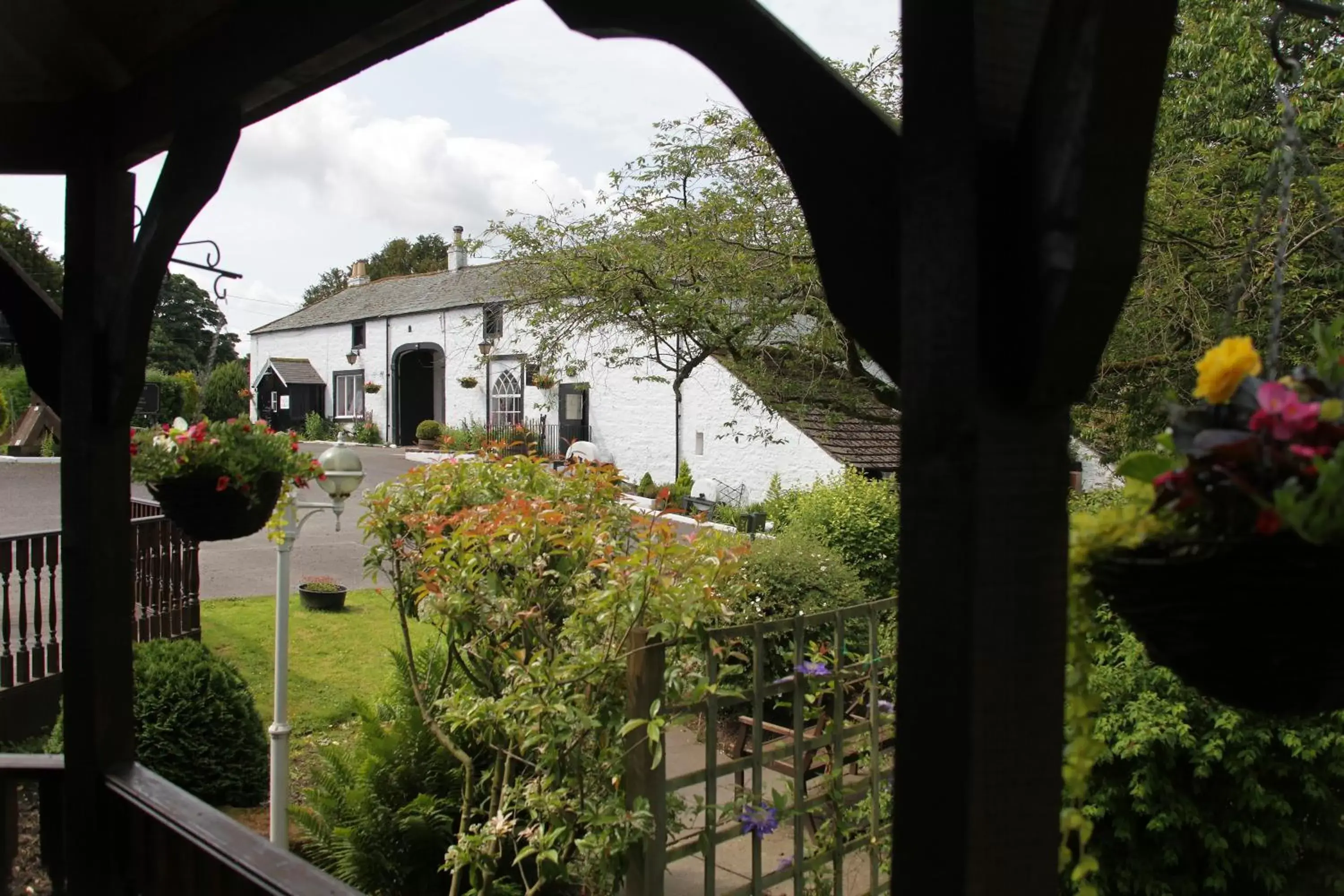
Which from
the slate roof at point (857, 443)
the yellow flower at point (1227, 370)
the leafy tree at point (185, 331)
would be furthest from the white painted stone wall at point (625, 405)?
the leafy tree at point (185, 331)

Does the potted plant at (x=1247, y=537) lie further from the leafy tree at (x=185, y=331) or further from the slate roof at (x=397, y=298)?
the leafy tree at (x=185, y=331)

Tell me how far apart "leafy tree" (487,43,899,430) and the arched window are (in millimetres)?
13378

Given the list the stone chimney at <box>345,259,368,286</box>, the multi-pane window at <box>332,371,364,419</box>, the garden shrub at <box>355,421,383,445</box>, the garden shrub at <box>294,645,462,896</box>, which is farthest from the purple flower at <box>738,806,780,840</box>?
the stone chimney at <box>345,259,368,286</box>

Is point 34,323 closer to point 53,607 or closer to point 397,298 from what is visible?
point 53,607

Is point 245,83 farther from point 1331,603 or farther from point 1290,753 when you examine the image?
point 1290,753

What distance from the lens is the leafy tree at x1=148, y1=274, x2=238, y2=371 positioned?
127 feet

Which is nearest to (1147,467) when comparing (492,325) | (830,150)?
(830,150)

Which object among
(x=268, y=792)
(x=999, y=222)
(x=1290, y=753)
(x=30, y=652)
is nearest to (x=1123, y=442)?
(x=1290, y=753)

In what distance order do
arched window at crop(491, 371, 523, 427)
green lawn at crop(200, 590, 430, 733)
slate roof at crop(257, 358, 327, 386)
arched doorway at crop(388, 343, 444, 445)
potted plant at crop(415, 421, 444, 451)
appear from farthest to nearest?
1. slate roof at crop(257, 358, 327, 386)
2. arched doorway at crop(388, 343, 444, 445)
3. potted plant at crop(415, 421, 444, 451)
4. arched window at crop(491, 371, 523, 427)
5. green lawn at crop(200, 590, 430, 733)

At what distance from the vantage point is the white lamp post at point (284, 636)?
4496 mm

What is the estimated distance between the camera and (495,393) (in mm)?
23750

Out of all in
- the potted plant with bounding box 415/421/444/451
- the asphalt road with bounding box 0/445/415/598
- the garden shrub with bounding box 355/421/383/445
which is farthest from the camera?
the garden shrub with bounding box 355/421/383/445

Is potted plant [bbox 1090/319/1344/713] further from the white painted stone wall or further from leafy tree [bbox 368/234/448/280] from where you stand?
leafy tree [bbox 368/234/448/280]

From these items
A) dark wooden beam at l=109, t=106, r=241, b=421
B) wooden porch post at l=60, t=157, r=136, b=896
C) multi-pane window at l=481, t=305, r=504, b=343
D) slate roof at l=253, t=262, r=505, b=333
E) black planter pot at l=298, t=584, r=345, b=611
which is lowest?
black planter pot at l=298, t=584, r=345, b=611
